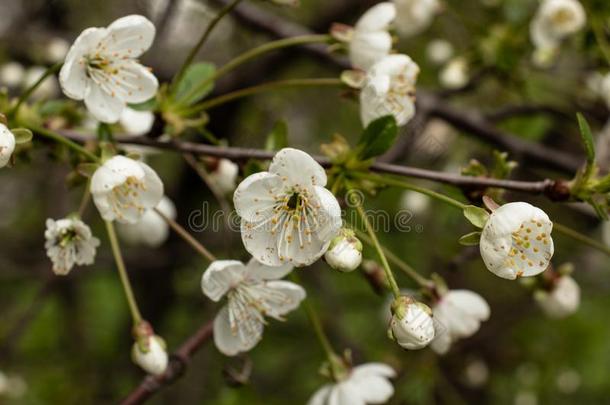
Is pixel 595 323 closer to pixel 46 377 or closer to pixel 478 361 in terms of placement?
pixel 478 361

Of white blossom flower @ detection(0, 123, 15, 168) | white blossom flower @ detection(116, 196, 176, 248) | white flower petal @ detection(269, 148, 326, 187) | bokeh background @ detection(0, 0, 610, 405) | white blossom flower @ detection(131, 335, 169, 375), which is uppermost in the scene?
white flower petal @ detection(269, 148, 326, 187)

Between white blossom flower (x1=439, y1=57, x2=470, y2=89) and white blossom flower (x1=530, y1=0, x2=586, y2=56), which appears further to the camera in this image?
white blossom flower (x1=439, y1=57, x2=470, y2=89)

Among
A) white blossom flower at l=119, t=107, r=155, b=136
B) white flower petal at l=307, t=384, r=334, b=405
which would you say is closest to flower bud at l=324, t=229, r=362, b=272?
white flower petal at l=307, t=384, r=334, b=405

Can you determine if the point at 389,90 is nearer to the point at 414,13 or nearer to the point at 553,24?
the point at 414,13

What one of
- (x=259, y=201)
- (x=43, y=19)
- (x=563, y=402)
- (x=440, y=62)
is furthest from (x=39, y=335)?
(x=259, y=201)

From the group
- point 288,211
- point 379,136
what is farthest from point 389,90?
point 288,211

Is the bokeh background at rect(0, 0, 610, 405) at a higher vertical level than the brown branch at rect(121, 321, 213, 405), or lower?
lower

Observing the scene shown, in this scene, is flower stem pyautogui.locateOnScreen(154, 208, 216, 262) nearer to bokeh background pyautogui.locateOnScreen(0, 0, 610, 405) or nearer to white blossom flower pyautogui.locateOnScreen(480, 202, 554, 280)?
white blossom flower pyautogui.locateOnScreen(480, 202, 554, 280)
